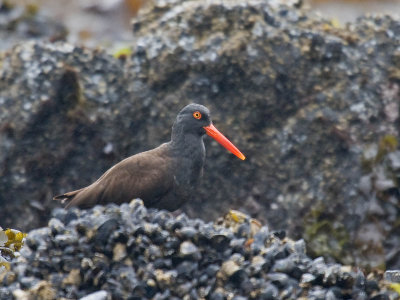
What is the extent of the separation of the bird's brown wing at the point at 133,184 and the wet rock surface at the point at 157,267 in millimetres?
1085

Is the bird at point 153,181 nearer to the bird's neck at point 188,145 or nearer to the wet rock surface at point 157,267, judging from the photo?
the bird's neck at point 188,145

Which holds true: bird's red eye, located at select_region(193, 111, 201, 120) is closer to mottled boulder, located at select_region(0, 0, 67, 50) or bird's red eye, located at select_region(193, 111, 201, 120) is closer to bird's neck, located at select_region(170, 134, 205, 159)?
bird's neck, located at select_region(170, 134, 205, 159)

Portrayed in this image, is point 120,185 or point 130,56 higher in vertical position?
point 130,56

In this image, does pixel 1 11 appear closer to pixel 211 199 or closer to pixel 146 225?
pixel 211 199

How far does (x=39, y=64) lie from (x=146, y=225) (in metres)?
3.59

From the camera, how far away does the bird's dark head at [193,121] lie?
272 inches

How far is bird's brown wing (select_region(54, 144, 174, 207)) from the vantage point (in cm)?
650

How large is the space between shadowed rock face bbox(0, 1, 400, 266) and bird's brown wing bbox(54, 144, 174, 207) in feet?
5.18

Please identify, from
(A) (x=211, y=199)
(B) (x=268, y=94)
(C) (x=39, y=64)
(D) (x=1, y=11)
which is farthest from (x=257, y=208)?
(D) (x=1, y=11)

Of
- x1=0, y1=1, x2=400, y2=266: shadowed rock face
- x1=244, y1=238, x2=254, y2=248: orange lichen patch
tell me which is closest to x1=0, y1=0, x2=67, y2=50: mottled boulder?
x1=0, y1=1, x2=400, y2=266: shadowed rock face

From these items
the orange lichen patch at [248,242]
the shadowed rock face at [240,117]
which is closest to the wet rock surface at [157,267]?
the orange lichen patch at [248,242]

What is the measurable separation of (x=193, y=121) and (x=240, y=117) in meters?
1.35

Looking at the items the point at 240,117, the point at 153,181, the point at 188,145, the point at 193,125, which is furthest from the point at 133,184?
the point at 240,117

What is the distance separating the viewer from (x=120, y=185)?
6566 millimetres
